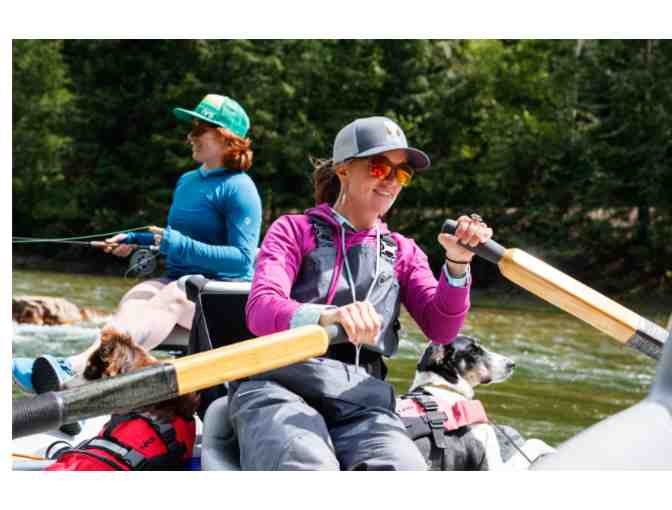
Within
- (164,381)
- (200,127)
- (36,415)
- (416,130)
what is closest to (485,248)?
(164,381)

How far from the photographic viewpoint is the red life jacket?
2.62 m

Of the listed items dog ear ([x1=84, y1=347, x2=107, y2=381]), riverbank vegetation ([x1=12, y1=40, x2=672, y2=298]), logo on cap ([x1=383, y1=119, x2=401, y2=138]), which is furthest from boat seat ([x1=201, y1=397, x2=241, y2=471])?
riverbank vegetation ([x1=12, y1=40, x2=672, y2=298])

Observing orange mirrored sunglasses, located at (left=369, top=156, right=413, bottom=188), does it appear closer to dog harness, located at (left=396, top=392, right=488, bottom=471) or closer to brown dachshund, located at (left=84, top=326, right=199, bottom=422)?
dog harness, located at (left=396, top=392, right=488, bottom=471)

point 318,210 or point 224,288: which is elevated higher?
point 318,210

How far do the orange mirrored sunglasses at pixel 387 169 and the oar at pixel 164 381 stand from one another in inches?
23.7

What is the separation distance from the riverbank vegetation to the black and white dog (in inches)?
587

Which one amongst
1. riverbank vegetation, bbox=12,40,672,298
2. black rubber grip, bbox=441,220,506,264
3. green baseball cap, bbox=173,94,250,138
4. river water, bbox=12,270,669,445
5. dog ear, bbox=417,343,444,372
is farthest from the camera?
riverbank vegetation, bbox=12,40,672,298

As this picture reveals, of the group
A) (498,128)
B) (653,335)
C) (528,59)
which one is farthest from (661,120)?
(653,335)

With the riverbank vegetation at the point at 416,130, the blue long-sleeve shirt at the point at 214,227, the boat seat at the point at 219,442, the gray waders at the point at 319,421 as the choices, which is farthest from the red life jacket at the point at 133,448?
the riverbank vegetation at the point at 416,130

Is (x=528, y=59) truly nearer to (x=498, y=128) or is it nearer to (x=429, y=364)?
(x=498, y=128)

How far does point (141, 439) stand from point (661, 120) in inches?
642

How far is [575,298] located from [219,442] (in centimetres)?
100

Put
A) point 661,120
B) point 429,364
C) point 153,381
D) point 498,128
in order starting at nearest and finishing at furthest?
point 153,381 → point 429,364 → point 661,120 → point 498,128

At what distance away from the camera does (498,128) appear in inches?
826
